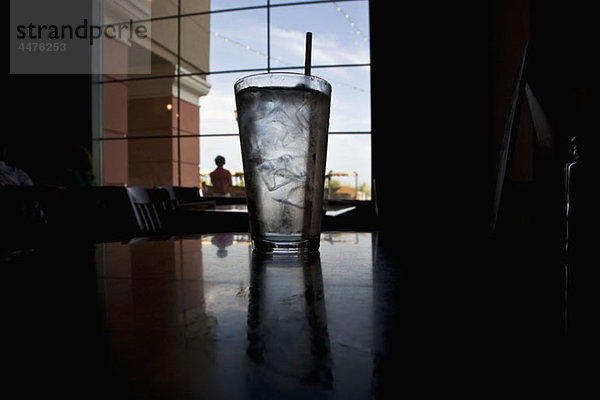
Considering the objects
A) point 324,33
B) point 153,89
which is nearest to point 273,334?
point 324,33

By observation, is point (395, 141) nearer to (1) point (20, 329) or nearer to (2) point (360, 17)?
(2) point (360, 17)

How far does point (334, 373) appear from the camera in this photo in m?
0.14

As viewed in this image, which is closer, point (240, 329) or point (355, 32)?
point (240, 329)

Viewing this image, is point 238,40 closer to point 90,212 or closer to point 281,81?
point 90,212

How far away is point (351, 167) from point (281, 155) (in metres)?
4.84

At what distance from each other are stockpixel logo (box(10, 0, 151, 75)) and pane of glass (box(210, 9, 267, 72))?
3.74ft

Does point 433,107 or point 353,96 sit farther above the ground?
point 353,96

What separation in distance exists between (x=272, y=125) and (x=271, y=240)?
5.0 inches

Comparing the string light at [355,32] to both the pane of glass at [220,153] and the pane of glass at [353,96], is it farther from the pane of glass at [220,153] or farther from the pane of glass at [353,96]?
the pane of glass at [220,153]

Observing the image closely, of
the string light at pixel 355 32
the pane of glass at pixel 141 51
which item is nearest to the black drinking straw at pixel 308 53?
the string light at pixel 355 32

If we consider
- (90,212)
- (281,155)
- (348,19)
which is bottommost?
(90,212)

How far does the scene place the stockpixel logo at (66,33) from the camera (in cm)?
583

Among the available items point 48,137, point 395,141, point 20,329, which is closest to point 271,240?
point 20,329

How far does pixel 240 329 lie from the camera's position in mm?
193
